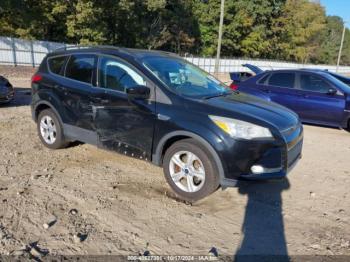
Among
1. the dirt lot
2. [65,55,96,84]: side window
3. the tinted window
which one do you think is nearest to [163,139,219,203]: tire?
the dirt lot

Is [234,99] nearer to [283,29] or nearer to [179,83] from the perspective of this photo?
[179,83]

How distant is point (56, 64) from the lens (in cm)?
570

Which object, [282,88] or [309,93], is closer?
[309,93]

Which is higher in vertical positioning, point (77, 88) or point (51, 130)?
point (77, 88)

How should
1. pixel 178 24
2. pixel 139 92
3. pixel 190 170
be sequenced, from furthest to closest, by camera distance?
pixel 178 24 → pixel 139 92 → pixel 190 170

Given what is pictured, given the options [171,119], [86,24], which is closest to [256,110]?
[171,119]

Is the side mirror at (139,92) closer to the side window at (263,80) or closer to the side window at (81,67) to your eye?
the side window at (81,67)

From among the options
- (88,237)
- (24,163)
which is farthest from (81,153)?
(88,237)

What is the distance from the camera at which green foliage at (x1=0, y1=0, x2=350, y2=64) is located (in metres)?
31.0

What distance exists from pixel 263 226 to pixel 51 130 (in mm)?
3945

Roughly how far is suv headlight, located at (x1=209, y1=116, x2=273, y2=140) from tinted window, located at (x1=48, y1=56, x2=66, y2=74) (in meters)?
3.12

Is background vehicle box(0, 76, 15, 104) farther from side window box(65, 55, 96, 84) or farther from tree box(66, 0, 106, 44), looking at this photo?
tree box(66, 0, 106, 44)

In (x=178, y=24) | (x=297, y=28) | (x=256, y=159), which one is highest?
(x=297, y=28)

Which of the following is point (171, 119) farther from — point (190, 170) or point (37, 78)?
point (37, 78)
